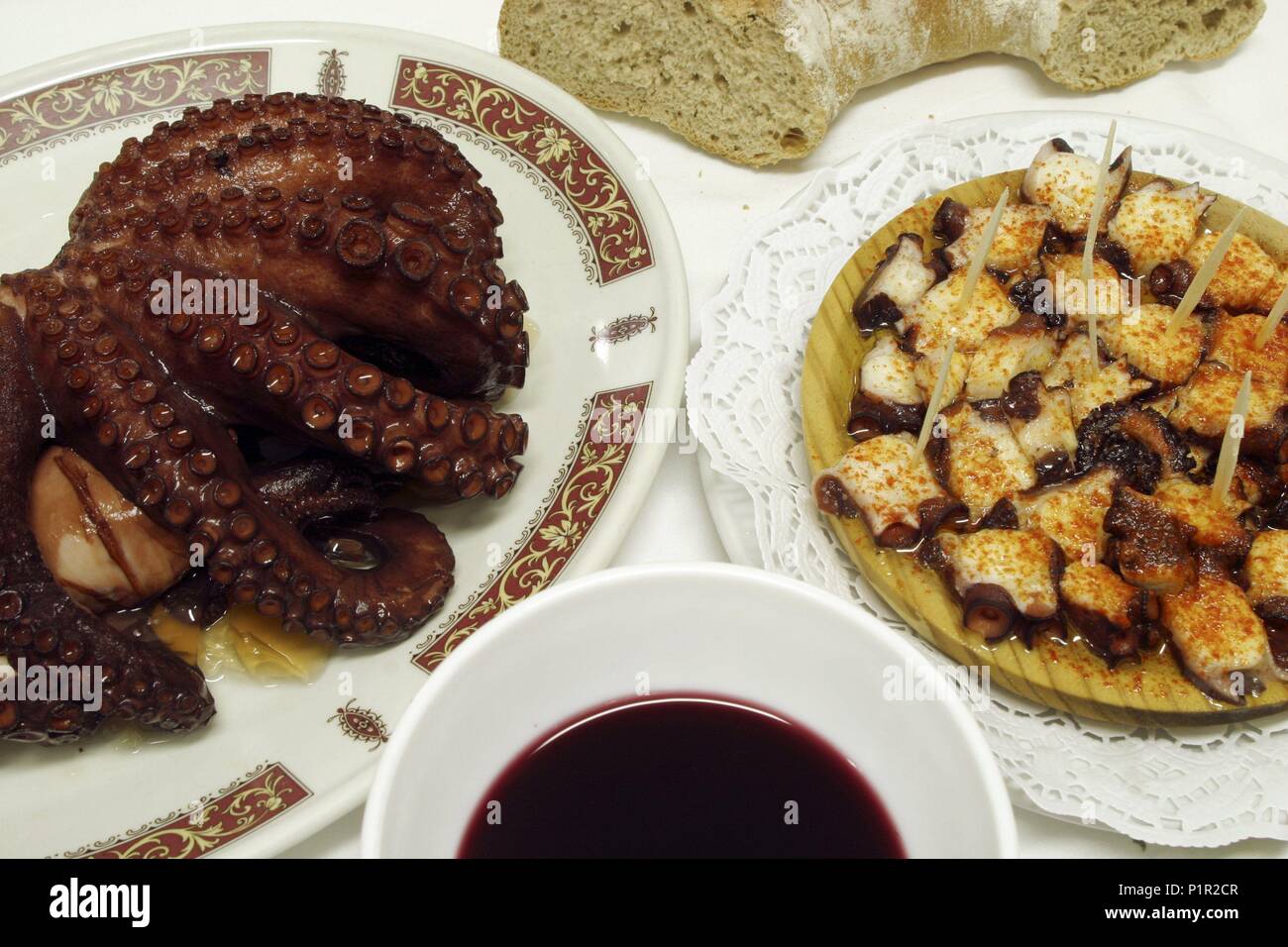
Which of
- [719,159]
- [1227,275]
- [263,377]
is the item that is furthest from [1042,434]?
[263,377]

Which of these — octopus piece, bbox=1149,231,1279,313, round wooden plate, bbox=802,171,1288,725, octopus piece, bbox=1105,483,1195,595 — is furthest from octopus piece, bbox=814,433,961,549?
octopus piece, bbox=1149,231,1279,313

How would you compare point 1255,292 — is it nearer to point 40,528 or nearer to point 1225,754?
point 1225,754

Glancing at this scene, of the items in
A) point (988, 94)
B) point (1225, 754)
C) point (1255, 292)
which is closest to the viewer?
point (1225, 754)

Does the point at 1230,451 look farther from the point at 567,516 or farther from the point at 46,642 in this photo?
the point at 46,642

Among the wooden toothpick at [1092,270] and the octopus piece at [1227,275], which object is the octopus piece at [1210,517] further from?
the octopus piece at [1227,275]

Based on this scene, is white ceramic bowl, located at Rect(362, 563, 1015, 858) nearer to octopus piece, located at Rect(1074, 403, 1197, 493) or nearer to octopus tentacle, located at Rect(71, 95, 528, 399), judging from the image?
octopus tentacle, located at Rect(71, 95, 528, 399)

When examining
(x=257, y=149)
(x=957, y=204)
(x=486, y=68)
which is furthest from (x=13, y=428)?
(x=957, y=204)
